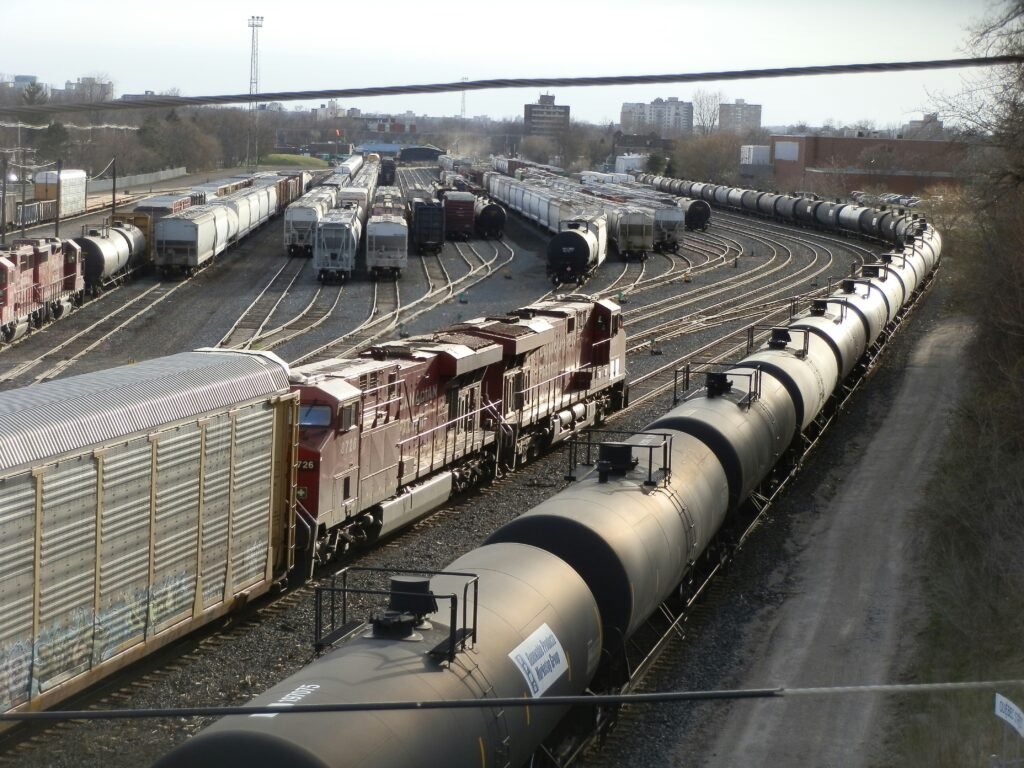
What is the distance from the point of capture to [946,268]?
62.3 m

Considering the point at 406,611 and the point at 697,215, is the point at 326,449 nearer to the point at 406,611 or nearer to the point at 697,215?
the point at 406,611

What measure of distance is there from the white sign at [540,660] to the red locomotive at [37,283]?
106 feet

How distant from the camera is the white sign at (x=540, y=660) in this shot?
9.81 metres

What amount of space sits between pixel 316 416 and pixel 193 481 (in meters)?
3.46

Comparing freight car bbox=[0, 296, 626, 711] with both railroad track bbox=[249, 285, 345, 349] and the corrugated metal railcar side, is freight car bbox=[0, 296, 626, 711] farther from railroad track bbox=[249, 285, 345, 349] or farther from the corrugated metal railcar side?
railroad track bbox=[249, 285, 345, 349]

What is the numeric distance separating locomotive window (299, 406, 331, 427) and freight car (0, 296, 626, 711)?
2 centimetres

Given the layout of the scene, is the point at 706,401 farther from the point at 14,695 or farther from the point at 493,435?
the point at 14,695

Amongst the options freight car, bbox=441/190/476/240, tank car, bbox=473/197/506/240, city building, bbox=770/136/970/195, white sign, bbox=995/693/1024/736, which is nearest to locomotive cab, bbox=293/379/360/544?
white sign, bbox=995/693/1024/736

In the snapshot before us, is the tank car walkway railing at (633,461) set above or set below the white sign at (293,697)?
above

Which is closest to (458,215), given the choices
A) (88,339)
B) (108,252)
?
(108,252)

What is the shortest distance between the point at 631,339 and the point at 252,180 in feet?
189

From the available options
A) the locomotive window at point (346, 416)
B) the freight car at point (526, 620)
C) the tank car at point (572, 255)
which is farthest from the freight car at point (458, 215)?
the locomotive window at point (346, 416)

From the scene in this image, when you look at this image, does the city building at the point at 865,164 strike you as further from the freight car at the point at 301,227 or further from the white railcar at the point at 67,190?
the white railcar at the point at 67,190

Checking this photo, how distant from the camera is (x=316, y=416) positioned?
17594 millimetres
